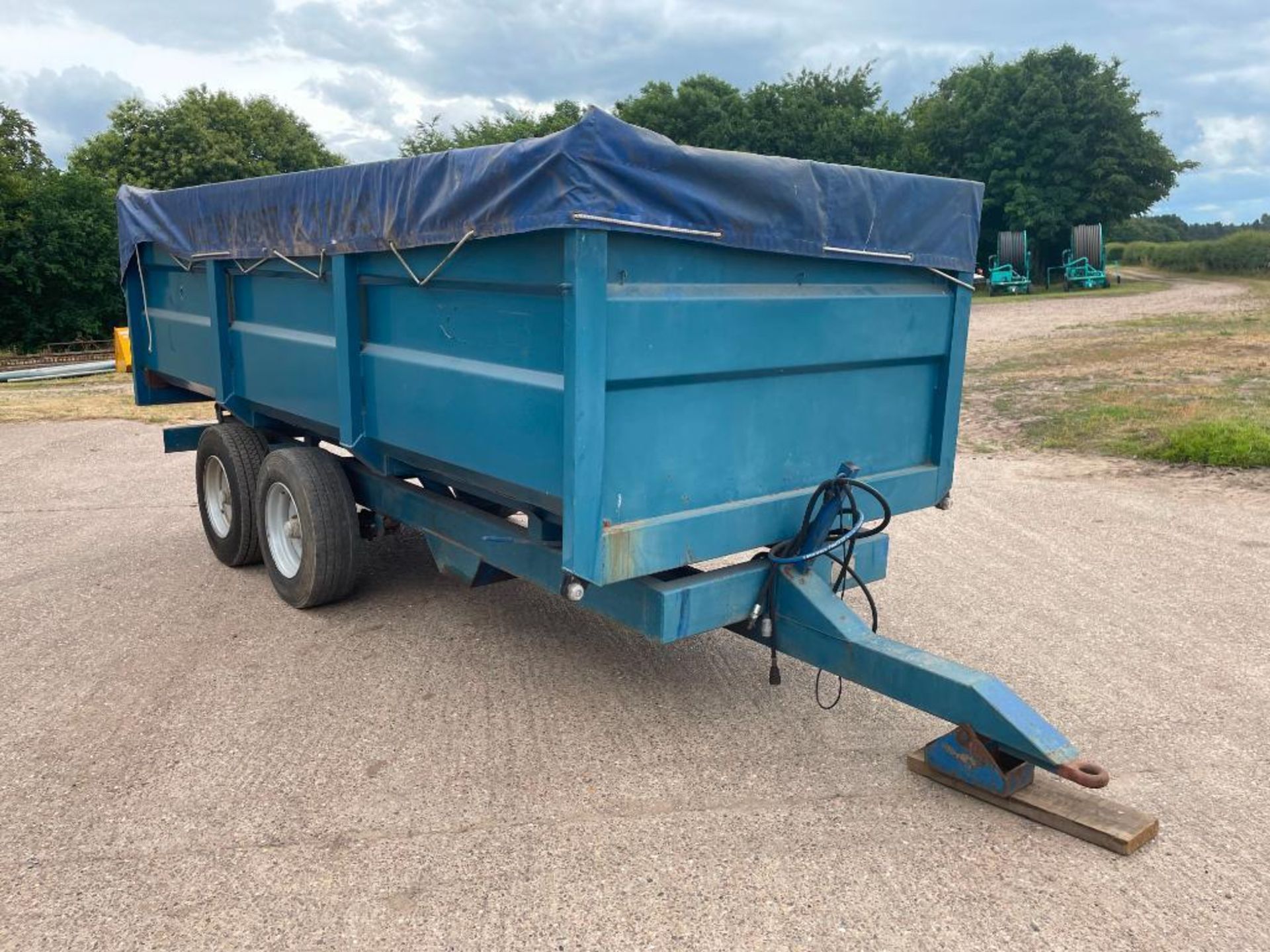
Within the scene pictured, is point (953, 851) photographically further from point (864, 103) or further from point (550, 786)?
point (864, 103)

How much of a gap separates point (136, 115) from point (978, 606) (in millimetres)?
46693

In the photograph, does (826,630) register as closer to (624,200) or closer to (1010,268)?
(624,200)

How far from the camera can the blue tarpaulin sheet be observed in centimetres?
322

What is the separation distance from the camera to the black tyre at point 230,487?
20.0 ft

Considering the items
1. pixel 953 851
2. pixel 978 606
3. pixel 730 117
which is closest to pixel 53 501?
pixel 978 606

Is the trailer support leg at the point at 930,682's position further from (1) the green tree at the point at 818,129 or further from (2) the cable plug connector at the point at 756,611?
(1) the green tree at the point at 818,129

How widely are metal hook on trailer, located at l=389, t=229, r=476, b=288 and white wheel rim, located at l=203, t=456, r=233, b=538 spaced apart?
2.73 meters

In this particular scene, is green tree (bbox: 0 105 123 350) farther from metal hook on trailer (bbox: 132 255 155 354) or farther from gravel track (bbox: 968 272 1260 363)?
metal hook on trailer (bbox: 132 255 155 354)

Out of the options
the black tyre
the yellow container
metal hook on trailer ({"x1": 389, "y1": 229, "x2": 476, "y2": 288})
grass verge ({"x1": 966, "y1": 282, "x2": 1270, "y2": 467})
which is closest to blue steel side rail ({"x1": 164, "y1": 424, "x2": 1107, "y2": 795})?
metal hook on trailer ({"x1": 389, "y1": 229, "x2": 476, "y2": 288})

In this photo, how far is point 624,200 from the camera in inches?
128

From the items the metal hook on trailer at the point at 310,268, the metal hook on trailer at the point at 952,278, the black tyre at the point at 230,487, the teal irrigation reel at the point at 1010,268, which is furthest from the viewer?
the teal irrigation reel at the point at 1010,268

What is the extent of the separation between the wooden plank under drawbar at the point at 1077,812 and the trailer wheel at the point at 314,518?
3064 mm

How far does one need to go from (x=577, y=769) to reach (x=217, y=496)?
3.80 m

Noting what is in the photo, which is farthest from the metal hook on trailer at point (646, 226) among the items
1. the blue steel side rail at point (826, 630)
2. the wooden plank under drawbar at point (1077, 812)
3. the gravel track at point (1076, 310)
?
the gravel track at point (1076, 310)
